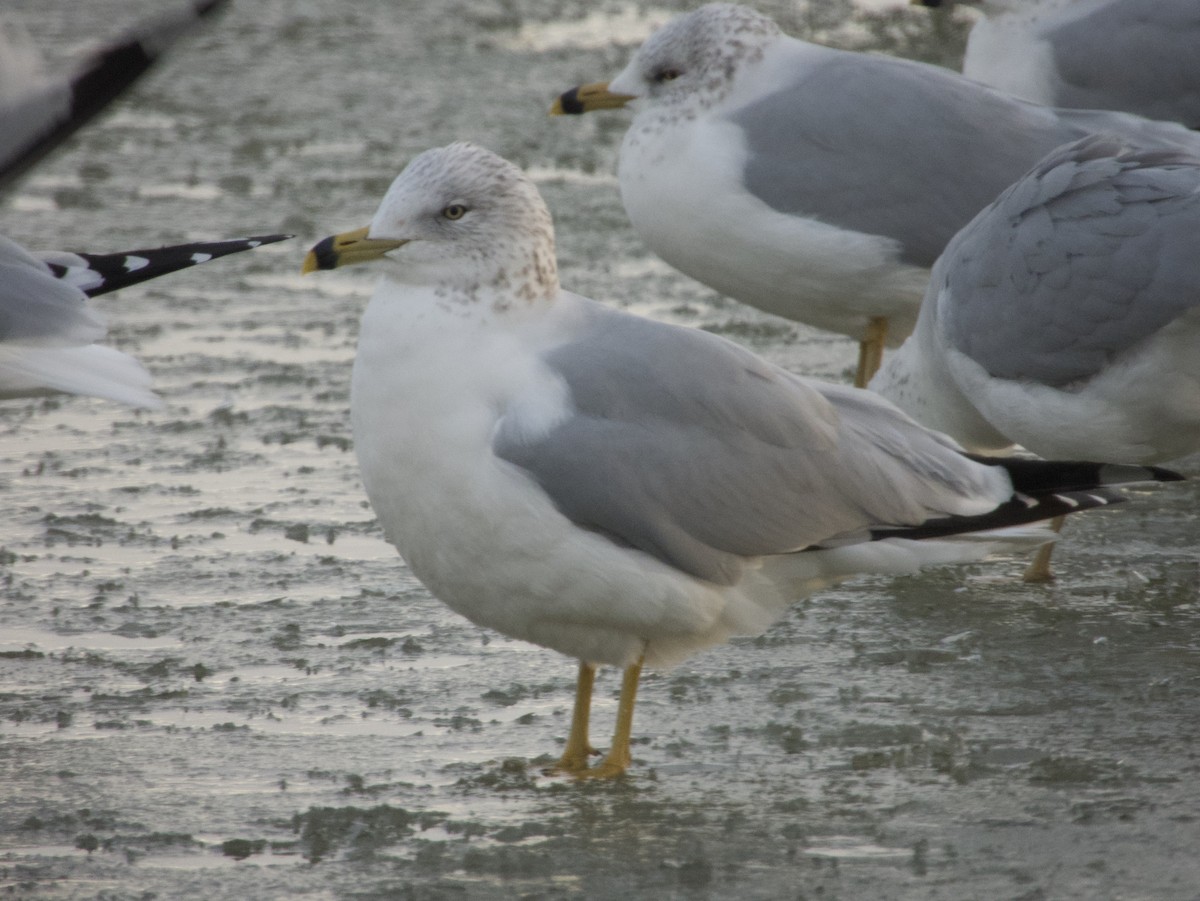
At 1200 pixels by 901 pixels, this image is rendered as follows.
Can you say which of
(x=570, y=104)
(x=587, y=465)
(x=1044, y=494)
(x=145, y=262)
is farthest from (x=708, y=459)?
(x=570, y=104)

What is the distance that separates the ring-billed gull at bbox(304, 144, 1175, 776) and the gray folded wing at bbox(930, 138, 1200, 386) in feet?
2.18

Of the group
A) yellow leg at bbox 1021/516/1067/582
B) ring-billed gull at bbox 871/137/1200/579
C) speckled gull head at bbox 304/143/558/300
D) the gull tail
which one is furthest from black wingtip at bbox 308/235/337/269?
yellow leg at bbox 1021/516/1067/582

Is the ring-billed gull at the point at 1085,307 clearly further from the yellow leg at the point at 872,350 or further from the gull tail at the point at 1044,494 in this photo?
the yellow leg at the point at 872,350

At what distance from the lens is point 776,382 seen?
392 cm

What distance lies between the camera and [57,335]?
4.36 meters

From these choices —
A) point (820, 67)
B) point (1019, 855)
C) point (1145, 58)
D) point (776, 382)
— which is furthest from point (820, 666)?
point (1145, 58)

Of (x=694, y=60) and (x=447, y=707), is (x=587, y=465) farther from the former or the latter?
(x=694, y=60)

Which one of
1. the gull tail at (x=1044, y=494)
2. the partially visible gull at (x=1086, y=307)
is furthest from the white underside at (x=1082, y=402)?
the gull tail at (x=1044, y=494)

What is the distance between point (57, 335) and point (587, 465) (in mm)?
1453

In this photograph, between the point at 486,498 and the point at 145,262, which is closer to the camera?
the point at 486,498

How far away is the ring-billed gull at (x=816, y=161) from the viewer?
5.72 meters

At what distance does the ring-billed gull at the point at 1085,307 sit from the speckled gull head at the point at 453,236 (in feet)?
4.75

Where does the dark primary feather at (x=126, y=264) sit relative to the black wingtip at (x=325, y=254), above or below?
below

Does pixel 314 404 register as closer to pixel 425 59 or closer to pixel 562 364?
pixel 562 364
